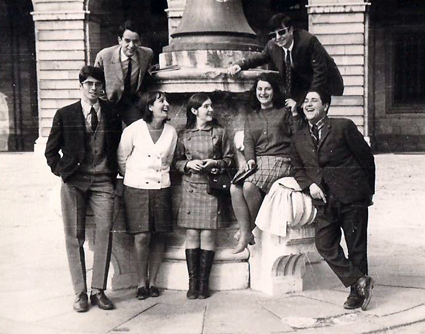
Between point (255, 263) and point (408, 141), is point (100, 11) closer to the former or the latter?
point (408, 141)

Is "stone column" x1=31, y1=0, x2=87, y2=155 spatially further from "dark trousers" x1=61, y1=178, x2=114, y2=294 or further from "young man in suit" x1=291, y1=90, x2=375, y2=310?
"young man in suit" x1=291, y1=90, x2=375, y2=310

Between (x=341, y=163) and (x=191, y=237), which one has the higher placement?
(x=341, y=163)

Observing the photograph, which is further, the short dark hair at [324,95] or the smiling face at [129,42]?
the smiling face at [129,42]

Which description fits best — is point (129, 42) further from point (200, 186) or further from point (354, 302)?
point (354, 302)

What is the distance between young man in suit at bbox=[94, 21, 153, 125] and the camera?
18.3 feet

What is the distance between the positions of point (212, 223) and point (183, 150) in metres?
0.59

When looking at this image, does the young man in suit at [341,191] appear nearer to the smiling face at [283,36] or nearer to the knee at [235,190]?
the knee at [235,190]

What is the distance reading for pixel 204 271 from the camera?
5.39m

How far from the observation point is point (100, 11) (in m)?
21.3

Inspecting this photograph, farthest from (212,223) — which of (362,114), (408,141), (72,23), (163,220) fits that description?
(408,141)

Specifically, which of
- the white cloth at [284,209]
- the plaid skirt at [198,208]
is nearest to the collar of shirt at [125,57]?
the plaid skirt at [198,208]

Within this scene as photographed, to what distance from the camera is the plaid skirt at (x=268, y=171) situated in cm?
538

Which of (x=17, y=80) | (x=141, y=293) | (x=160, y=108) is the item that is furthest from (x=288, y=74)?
(x=17, y=80)

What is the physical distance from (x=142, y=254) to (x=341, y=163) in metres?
1.61
